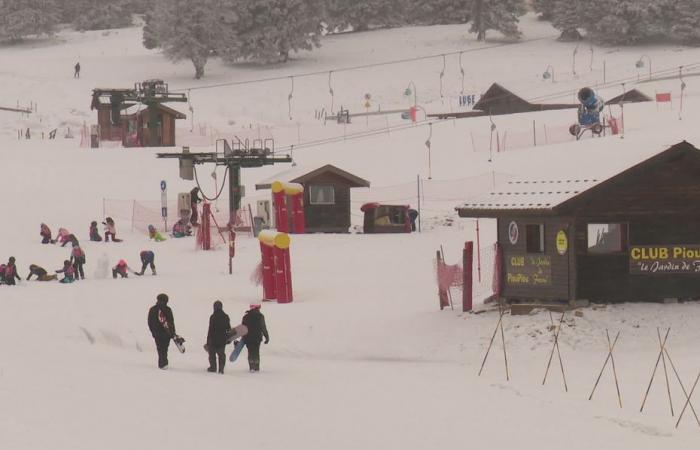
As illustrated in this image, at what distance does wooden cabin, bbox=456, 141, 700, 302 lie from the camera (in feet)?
98.0

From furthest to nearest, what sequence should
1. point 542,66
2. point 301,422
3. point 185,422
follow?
point 542,66 → point 301,422 → point 185,422

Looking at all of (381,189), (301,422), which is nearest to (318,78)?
(381,189)

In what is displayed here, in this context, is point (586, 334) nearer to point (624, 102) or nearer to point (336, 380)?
point (336, 380)

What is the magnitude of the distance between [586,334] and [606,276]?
217cm

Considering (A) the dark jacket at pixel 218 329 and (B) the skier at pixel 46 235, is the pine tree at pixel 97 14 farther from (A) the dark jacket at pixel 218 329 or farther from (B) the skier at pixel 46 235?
(A) the dark jacket at pixel 218 329

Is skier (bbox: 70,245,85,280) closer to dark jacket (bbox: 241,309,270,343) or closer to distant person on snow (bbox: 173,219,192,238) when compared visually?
distant person on snow (bbox: 173,219,192,238)

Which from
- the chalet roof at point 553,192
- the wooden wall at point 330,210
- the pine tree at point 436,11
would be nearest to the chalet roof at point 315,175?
the wooden wall at point 330,210

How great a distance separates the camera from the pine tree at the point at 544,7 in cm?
12233

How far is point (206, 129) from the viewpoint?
8238 centimetres

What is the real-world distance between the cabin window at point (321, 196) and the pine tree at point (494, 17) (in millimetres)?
64313

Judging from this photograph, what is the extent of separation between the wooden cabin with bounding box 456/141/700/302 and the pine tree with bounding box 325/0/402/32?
90.5m

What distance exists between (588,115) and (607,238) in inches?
1427

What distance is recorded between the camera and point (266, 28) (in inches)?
4299

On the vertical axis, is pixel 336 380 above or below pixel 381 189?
below
